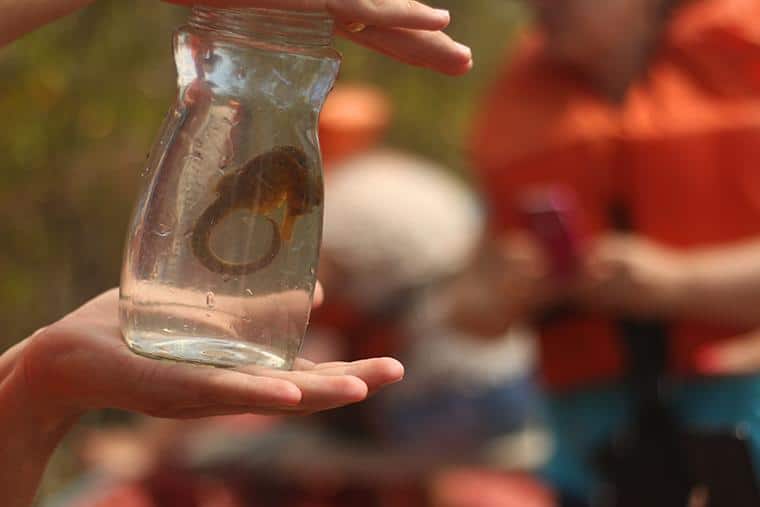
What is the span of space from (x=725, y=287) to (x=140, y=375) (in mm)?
1652

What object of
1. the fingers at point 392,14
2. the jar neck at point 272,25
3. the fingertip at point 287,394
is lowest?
the fingertip at point 287,394

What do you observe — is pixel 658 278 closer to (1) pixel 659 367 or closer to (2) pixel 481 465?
(1) pixel 659 367

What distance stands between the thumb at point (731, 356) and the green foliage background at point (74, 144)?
202cm

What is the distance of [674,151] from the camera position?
116 inches

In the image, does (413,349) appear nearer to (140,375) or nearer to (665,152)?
(665,152)

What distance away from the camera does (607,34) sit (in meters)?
3.11

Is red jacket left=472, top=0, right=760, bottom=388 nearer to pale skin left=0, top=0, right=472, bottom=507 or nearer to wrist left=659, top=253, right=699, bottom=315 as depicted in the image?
wrist left=659, top=253, right=699, bottom=315

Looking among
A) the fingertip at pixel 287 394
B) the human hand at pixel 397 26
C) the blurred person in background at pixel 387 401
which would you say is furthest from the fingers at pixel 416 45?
the blurred person in background at pixel 387 401

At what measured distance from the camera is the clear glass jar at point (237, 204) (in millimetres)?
1529

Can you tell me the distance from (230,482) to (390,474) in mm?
593

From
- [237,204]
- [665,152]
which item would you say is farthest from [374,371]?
[665,152]

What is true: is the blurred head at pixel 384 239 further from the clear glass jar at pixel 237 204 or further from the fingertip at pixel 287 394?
the fingertip at pixel 287 394

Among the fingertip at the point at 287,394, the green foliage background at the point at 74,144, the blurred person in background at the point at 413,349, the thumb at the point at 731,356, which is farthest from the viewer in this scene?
the blurred person in background at the point at 413,349

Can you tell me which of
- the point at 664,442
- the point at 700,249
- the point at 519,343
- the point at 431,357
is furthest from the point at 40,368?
the point at 519,343
